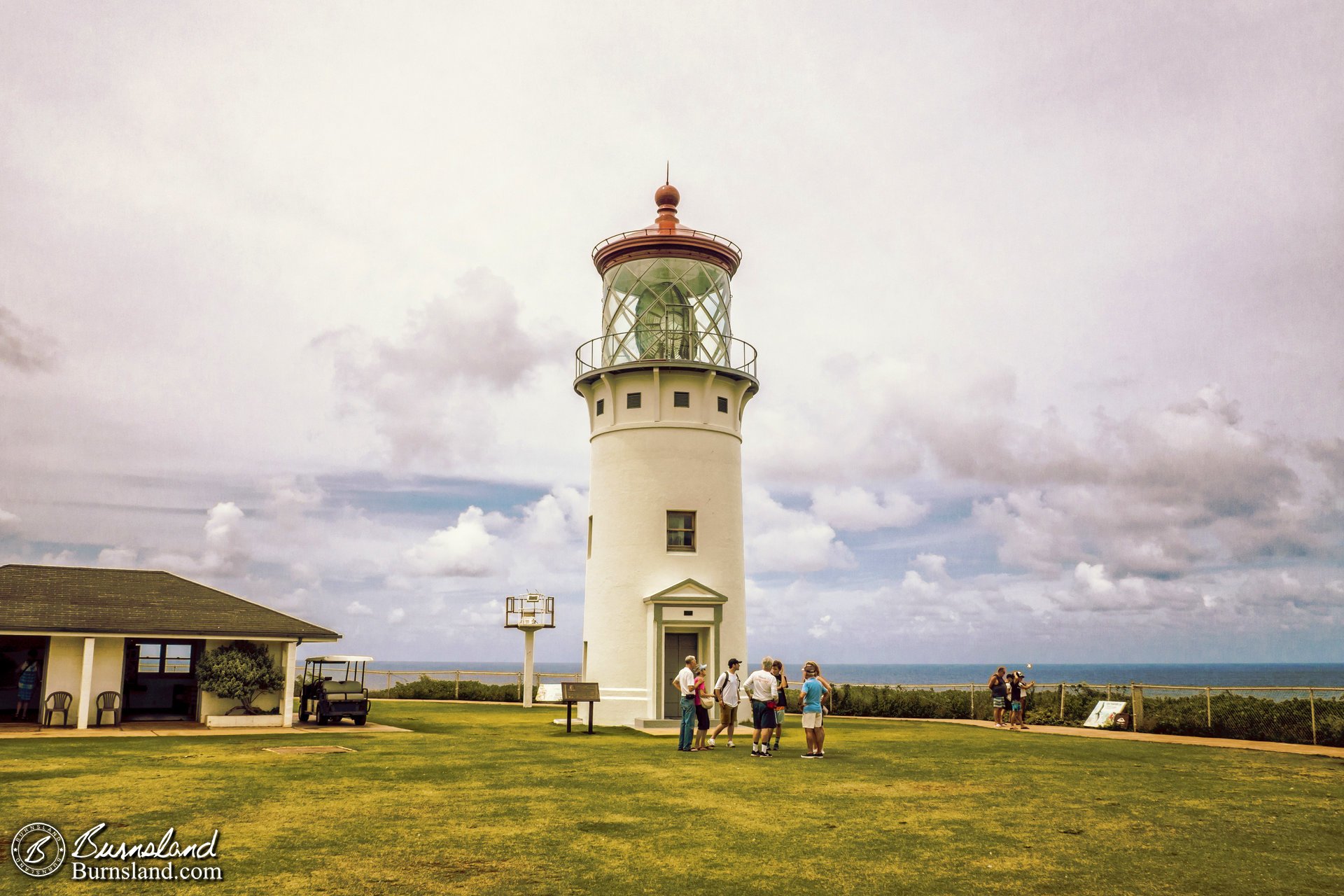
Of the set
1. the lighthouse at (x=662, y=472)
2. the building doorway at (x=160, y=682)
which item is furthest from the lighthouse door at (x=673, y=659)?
the building doorway at (x=160, y=682)

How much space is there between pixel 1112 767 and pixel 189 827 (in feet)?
43.7

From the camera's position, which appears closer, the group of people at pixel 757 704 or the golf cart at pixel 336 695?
the group of people at pixel 757 704

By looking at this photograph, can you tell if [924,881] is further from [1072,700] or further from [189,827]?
[1072,700]

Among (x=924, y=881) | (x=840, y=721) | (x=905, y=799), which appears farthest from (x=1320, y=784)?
(x=840, y=721)

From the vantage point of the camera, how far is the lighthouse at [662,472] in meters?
24.0

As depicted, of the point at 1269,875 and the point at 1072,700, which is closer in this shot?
the point at 1269,875

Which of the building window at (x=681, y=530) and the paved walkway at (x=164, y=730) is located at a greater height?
the building window at (x=681, y=530)

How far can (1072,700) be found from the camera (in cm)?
2528

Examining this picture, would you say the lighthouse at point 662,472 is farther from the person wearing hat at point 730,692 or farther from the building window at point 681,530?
the person wearing hat at point 730,692

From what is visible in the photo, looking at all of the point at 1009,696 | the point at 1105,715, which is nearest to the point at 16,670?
the point at 1009,696

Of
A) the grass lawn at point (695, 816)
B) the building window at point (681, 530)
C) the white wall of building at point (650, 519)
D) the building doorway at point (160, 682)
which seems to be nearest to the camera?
the grass lawn at point (695, 816)

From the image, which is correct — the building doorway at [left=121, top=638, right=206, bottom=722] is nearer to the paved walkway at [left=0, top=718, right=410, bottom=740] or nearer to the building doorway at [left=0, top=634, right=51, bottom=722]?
the paved walkway at [left=0, top=718, right=410, bottom=740]

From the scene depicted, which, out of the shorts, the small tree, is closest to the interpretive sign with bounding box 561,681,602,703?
the shorts

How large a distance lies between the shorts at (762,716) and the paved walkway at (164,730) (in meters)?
8.68
